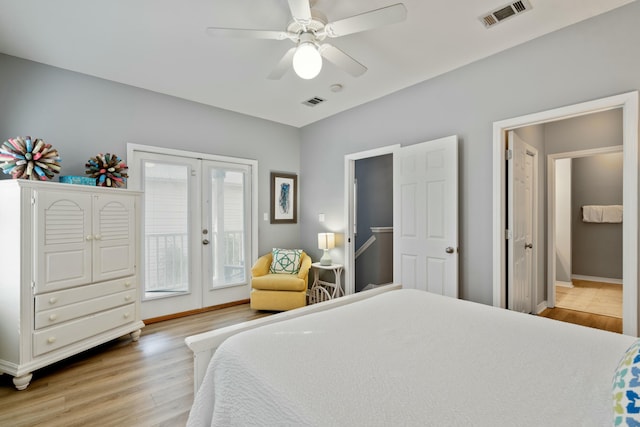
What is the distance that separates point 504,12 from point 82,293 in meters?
3.95

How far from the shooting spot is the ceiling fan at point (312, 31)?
5.65 feet

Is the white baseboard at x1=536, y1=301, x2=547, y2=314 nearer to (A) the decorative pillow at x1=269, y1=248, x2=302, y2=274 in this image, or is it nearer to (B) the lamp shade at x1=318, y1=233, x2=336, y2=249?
(B) the lamp shade at x1=318, y1=233, x2=336, y2=249

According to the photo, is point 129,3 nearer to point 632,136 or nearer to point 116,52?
point 116,52

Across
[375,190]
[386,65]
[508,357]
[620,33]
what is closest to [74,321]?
[508,357]

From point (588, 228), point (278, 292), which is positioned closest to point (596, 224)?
point (588, 228)

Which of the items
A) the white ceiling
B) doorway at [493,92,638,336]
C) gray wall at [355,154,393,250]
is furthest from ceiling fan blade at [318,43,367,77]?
gray wall at [355,154,393,250]

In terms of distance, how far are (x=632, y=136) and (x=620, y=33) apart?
716 millimetres

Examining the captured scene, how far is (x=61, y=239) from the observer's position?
250 cm

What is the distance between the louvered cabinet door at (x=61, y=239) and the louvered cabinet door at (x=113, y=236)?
2.6 inches

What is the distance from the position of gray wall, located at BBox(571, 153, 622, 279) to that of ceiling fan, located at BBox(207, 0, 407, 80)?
220 inches

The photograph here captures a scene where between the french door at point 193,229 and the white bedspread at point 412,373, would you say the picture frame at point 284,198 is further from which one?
the white bedspread at point 412,373

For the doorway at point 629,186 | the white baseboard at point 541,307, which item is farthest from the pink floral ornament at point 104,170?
the white baseboard at point 541,307

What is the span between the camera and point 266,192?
4582 mm

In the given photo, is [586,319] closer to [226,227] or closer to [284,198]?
[284,198]
